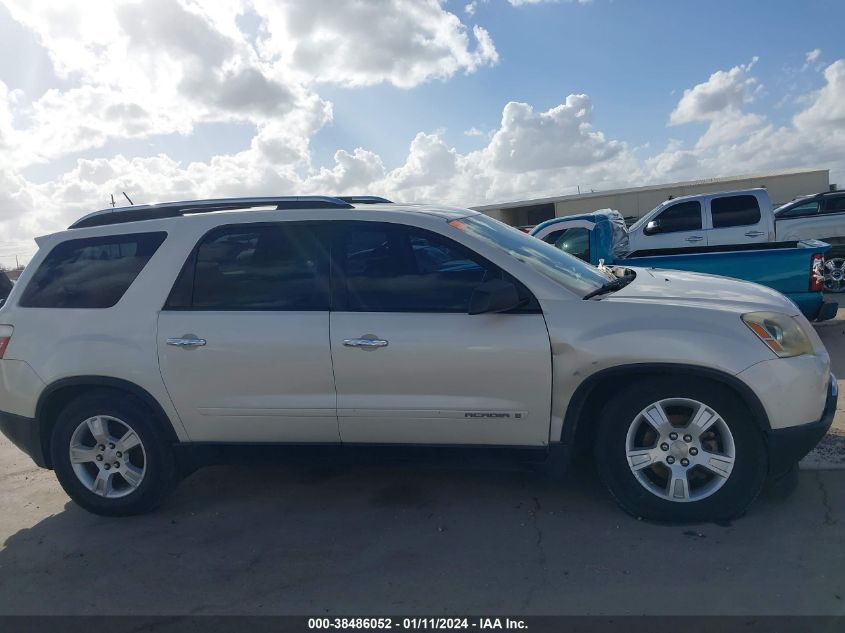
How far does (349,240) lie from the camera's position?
13.3 feet

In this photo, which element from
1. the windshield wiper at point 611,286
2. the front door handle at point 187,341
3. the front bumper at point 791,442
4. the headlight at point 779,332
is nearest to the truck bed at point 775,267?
the windshield wiper at point 611,286

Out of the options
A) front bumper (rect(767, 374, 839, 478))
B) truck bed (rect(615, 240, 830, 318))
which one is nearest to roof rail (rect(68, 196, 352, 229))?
front bumper (rect(767, 374, 839, 478))

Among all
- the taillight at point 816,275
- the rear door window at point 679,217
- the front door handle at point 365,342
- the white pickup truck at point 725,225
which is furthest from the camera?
the rear door window at point 679,217

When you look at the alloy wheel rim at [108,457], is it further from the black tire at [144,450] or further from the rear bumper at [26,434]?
the rear bumper at [26,434]

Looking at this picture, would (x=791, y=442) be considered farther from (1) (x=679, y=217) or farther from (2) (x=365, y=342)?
(1) (x=679, y=217)

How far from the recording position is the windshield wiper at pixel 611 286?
387cm

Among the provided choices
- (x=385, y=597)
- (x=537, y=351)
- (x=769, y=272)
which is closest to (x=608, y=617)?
(x=385, y=597)

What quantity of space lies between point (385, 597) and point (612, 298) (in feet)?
6.59

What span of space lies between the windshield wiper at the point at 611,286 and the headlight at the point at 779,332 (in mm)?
791

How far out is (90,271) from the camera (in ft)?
14.4

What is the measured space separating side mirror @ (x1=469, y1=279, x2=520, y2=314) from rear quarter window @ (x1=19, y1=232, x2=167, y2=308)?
2.12 meters

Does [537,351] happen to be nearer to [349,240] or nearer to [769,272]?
[349,240]

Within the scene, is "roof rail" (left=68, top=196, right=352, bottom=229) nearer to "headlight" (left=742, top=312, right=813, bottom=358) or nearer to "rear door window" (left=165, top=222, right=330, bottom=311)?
"rear door window" (left=165, top=222, right=330, bottom=311)

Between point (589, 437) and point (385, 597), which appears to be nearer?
point (385, 597)
